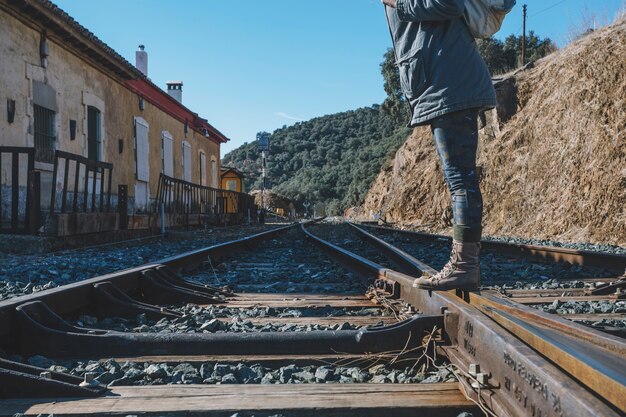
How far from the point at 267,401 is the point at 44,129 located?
11828 millimetres

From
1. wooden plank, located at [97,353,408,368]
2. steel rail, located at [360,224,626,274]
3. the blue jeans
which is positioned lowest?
wooden plank, located at [97,353,408,368]

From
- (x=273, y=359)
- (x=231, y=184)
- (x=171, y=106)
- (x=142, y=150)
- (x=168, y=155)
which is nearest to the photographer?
(x=273, y=359)

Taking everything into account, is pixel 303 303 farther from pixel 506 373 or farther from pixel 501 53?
pixel 501 53

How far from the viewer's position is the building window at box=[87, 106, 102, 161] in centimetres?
1388

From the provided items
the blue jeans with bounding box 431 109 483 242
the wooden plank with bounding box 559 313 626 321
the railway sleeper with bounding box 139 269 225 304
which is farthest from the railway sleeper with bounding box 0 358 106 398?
the wooden plank with bounding box 559 313 626 321

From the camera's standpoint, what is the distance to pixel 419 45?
107 inches

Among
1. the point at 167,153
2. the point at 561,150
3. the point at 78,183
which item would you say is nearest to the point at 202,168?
the point at 167,153

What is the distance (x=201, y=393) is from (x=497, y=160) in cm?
1678

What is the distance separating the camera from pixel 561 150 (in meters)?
13.6

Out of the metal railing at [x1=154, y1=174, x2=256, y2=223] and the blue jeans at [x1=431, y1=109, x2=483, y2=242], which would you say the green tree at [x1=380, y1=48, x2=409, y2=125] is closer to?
the metal railing at [x1=154, y1=174, x2=256, y2=223]

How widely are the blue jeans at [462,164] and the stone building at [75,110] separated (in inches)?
266

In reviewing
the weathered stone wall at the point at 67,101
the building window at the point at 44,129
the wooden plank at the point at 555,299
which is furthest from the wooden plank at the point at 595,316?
the building window at the point at 44,129

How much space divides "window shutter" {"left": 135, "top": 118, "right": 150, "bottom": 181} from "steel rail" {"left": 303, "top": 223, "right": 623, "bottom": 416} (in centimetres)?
1584

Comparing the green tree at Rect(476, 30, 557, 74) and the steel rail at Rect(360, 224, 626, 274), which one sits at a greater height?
the green tree at Rect(476, 30, 557, 74)
